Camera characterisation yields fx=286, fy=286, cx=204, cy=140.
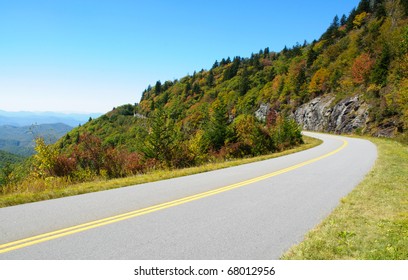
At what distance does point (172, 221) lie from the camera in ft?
19.2

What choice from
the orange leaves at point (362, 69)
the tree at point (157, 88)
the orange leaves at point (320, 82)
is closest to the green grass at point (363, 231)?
the orange leaves at point (362, 69)

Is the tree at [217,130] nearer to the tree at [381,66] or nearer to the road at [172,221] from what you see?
the road at [172,221]

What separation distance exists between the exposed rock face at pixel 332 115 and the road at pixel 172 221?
136 ft

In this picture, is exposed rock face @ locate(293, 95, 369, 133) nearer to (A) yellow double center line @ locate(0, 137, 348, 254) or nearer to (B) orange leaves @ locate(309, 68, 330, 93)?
Result: (B) orange leaves @ locate(309, 68, 330, 93)

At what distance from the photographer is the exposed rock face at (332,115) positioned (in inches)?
1804

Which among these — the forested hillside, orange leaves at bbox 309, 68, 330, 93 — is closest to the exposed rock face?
the forested hillside

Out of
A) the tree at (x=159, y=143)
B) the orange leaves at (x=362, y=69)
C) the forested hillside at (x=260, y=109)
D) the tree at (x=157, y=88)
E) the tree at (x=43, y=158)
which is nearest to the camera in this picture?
the tree at (x=43, y=158)

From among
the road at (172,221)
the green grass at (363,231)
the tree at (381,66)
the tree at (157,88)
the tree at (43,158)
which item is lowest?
the green grass at (363,231)

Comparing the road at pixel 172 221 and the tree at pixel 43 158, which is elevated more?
the tree at pixel 43 158

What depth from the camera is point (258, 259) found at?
170 inches

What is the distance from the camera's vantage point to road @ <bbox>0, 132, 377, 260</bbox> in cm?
446

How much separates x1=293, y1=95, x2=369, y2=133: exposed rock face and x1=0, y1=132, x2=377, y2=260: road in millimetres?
41586

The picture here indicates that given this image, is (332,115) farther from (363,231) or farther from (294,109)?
(363,231)

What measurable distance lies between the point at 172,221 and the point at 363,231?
12.2 feet
